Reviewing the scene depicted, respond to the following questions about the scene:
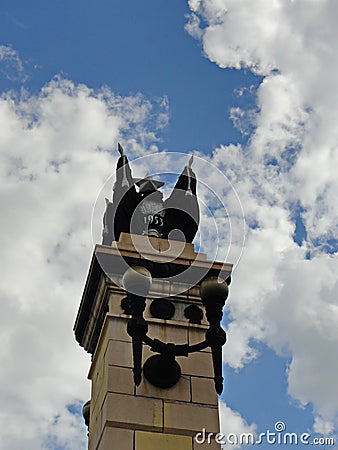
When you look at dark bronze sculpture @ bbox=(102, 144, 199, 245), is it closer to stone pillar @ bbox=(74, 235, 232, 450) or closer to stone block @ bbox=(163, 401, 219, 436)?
stone pillar @ bbox=(74, 235, 232, 450)

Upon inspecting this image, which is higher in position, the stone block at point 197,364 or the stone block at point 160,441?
the stone block at point 197,364

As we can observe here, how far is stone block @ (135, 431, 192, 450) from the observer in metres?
9.51

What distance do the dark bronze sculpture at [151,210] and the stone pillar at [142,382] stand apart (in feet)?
1.22

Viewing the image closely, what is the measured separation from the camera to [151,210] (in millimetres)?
12000

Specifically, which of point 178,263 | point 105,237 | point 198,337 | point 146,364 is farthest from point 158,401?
point 105,237

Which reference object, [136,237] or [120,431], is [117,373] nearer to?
[120,431]

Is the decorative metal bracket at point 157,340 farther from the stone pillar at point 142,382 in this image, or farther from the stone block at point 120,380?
the stone pillar at point 142,382

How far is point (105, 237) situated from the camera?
11.9m

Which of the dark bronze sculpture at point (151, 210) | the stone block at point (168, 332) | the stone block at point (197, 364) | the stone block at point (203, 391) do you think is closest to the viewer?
the stone block at point (203, 391)

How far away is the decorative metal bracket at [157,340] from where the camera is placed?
953cm

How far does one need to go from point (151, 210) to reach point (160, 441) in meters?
3.74

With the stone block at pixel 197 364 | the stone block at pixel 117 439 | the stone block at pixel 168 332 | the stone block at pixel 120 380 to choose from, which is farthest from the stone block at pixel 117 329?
the stone block at pixel 117 439

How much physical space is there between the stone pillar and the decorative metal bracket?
26 cm

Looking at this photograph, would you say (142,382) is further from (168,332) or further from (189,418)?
(168,332)
